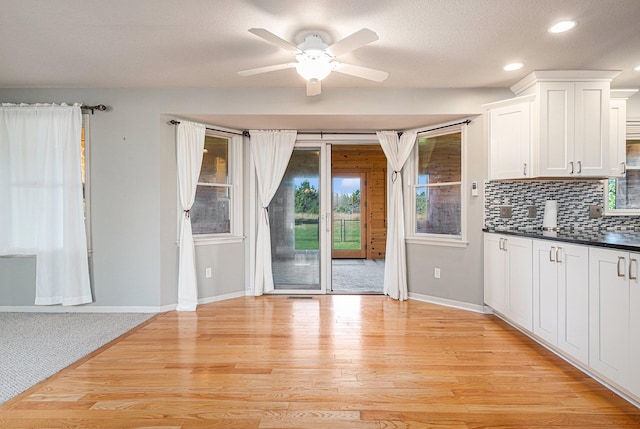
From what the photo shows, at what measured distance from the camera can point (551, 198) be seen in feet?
12.3

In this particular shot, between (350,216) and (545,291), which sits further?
(350,216)

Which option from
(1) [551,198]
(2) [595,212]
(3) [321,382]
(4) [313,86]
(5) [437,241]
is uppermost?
(4) [313,86]

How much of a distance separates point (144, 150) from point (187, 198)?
0.69 meters

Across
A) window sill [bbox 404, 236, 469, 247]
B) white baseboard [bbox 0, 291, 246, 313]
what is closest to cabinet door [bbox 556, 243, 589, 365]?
window sill [bbox 404, 236, 469, 247]

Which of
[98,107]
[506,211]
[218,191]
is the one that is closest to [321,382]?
[506,211]

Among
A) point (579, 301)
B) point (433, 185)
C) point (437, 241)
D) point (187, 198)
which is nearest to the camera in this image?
point (579, 301)

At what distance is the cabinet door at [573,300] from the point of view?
2.31 meters

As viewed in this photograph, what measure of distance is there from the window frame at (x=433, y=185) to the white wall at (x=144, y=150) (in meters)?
0.13

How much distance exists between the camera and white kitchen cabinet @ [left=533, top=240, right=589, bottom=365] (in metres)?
2.33

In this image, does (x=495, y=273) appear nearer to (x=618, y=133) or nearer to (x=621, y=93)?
(x=618, y=133)

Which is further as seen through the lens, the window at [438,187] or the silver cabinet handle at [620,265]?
the window at [438,187]

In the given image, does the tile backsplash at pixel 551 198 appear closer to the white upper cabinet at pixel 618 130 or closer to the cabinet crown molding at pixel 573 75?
the white upper cabinet at pixel 618 130

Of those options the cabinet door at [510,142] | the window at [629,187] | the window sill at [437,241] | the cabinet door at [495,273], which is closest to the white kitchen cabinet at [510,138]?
the cabinet door at [510,142]

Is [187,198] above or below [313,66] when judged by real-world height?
below
